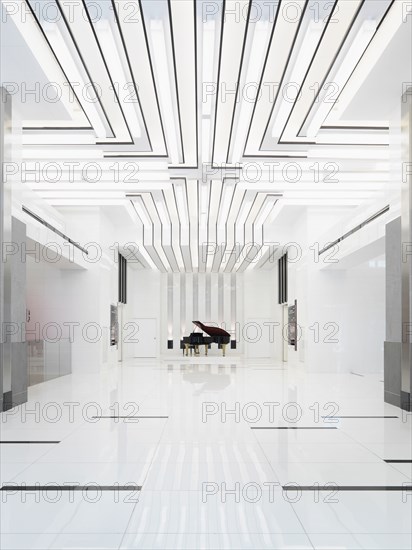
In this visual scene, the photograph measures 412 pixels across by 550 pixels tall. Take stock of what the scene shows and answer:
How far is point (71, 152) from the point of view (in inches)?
502

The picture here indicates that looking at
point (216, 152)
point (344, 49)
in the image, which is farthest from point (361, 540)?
point (216, 152)

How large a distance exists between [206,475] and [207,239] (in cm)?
1685

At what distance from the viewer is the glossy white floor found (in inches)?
143

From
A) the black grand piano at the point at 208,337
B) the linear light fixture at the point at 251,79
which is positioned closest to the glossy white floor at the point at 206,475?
the linear light fixture at the point at 251,79

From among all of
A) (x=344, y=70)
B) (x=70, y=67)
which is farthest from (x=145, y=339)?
(x=344, y=70)

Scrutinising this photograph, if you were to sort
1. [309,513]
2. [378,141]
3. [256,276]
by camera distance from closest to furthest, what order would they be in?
[309,513] → [378,141] → [256,276]

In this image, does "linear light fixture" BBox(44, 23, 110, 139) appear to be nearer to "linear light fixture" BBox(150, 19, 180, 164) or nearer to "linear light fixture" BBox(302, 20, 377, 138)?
"linear light fixture" BBox(150, 19, 180, 164)

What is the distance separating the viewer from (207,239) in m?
21.7

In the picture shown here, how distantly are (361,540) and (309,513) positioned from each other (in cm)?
55

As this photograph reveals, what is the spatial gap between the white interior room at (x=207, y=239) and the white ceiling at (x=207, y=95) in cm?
4

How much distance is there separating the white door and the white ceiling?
508 inches

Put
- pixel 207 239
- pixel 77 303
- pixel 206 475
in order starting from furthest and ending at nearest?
pixel 207 239 < pixel 77 303 < pixel 206 475

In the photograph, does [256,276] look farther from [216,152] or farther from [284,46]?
[284,46]

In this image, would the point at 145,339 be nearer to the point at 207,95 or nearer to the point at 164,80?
the point at 207,95
